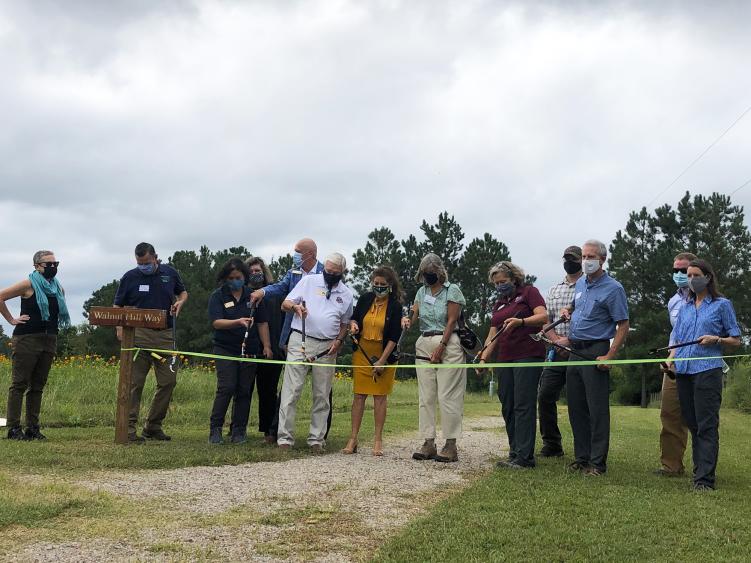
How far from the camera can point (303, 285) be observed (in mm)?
8375

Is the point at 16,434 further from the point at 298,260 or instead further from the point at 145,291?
the point at 298,260

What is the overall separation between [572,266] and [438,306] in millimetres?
1596

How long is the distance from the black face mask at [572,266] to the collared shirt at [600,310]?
107cm

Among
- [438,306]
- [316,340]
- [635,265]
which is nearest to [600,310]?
[438,306]

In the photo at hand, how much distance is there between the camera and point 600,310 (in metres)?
7.13

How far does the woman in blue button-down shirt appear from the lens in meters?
6.50

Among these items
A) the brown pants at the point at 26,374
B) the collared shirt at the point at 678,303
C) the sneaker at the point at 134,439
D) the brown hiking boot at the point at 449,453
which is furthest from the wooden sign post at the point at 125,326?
the collared shirt at the point at 678,303

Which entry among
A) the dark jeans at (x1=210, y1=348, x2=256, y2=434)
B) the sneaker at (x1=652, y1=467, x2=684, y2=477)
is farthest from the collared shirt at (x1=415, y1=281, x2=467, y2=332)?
the sneaker at (x1=652, y1=467, x2=684, y2=477)

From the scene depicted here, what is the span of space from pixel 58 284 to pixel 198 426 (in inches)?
117

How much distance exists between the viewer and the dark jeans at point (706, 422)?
6.48 meters

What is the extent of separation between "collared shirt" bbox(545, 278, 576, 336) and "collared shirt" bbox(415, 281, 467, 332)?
128 cm

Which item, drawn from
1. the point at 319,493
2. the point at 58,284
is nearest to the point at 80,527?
the point at 319,493

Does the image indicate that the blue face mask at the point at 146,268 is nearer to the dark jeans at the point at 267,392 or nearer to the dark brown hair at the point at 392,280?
the dark jeans at the point at 267,392

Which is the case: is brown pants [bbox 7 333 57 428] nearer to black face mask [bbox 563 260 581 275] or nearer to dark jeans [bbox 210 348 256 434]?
dark jeans [bbox 210 348 256 434]
